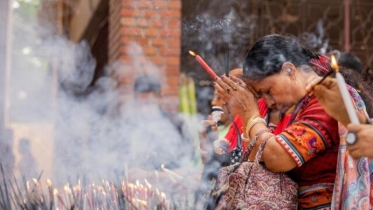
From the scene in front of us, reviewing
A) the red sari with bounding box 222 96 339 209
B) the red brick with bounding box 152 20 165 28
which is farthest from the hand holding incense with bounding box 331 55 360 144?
the red brick with bounding box 152 20 165 28

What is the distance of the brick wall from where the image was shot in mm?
6098

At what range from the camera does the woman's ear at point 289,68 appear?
3223mm

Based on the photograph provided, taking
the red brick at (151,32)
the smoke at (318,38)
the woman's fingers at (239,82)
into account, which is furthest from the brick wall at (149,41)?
the woman's fingers at (239,82)

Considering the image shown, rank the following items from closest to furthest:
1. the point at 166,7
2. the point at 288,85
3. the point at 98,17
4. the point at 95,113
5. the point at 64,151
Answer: the point at 288,85 → the point at 64,151 → the point at 95,113 → the point at 166,7 → the point at 98,17

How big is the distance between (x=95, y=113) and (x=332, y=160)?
2.48 m

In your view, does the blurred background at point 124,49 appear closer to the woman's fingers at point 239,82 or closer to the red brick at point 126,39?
the red brick at point 126,39

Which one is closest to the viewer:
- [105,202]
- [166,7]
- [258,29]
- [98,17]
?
[105,202]

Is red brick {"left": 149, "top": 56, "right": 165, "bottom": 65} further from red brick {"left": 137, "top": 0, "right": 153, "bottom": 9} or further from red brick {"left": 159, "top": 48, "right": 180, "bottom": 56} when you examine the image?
red brick {"left": 137, "top": 0, "right": 153, "bottom": 9}

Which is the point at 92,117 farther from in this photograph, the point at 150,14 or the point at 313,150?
the point at 313,150

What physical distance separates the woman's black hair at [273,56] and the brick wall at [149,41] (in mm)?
2739

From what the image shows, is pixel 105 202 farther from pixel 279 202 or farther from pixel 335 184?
pixel 335 184

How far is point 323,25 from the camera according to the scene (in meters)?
7.33

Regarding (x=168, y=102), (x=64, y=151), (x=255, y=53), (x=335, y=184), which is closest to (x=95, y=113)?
(x=64, y=151)

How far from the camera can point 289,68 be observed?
323 cm
